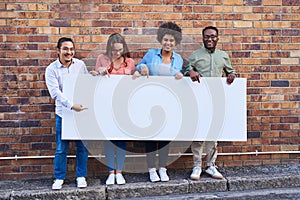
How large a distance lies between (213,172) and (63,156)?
159cm

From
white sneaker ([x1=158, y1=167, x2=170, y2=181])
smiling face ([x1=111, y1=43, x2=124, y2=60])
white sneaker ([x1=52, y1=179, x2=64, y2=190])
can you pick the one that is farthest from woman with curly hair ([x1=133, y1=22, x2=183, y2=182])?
white sneaker ([x1=52, y1=179, x2=64, y2=190])

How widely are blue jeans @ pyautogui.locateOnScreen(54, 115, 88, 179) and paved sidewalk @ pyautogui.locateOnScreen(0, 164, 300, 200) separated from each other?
15cm

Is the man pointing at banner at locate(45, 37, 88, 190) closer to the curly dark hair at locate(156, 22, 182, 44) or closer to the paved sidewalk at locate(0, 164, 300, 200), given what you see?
the paved sidewalk at locate(0, 164, 300, 200)

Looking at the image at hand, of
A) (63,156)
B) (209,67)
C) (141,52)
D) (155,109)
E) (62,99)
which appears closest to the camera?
(62,99)

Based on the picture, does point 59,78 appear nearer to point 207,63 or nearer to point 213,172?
point 207,63

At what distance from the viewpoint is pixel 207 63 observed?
4301 mm

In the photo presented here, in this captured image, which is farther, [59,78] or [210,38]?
[210,38]

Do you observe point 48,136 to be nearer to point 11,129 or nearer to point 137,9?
point 11,129

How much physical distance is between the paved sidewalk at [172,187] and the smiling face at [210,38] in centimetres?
140

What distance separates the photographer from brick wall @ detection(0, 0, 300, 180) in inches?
175

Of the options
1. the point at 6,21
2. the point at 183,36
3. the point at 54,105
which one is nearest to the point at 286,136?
the point at 183,36

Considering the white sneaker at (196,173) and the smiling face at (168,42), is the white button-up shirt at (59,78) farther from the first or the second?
the white sneaker at (196,173)

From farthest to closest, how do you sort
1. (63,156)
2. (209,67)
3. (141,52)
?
(141,52), (209,67), (63,156)

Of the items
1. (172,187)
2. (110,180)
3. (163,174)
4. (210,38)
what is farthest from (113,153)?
(210,38)
